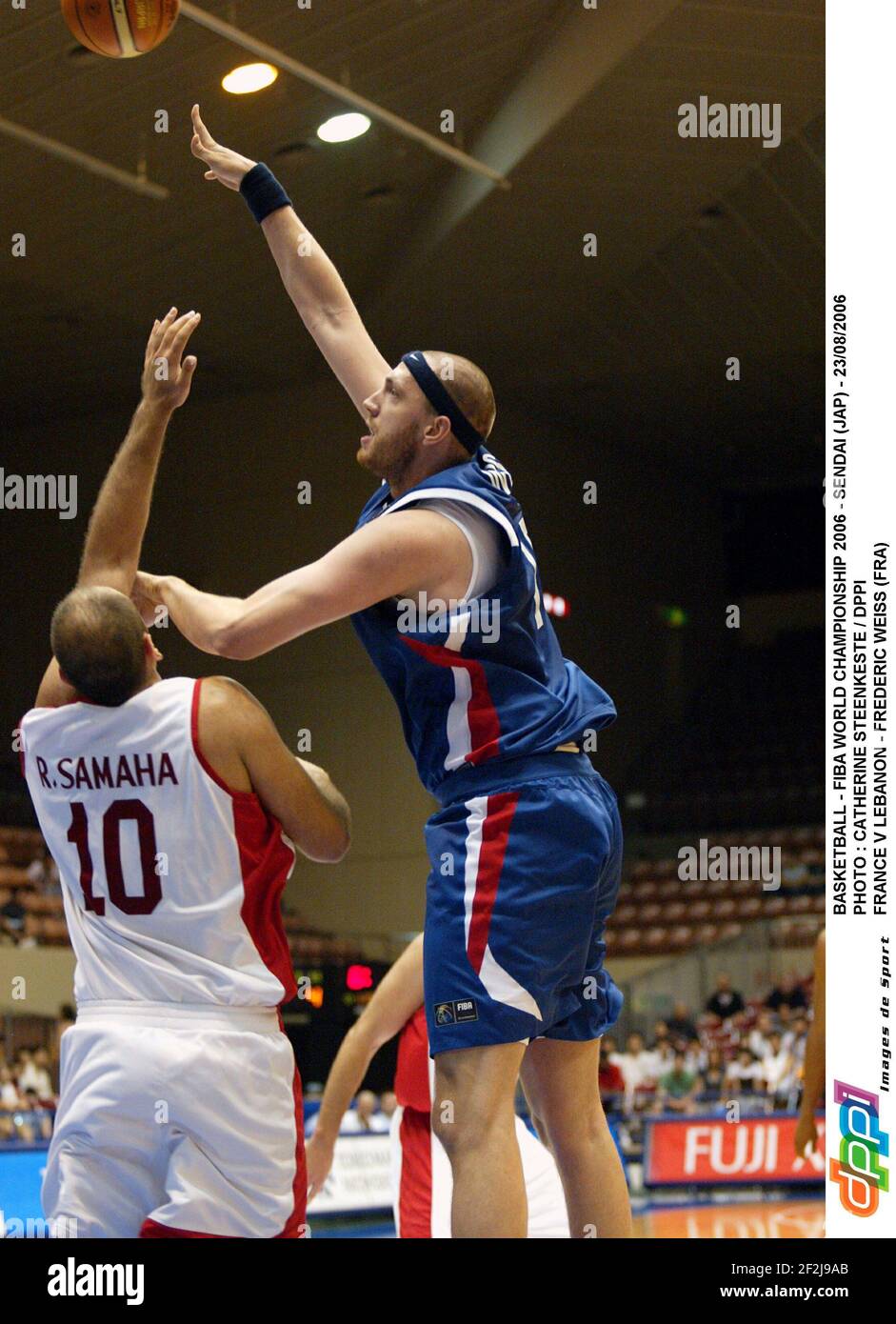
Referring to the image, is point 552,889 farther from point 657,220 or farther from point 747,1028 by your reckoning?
point 747,1028

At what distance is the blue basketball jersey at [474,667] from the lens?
323cm

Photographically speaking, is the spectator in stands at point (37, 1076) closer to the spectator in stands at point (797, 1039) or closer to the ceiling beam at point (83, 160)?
the spectator in stands at point (797, 1039)

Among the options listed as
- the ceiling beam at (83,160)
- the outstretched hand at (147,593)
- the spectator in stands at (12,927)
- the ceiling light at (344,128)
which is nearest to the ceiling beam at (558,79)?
the ceiling light at (344,128)

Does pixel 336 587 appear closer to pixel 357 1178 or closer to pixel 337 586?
pixel 337 586

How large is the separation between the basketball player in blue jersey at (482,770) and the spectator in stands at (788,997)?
1207 cm

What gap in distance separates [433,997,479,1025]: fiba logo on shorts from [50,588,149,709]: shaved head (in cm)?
93

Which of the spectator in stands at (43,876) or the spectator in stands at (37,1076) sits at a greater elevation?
the spectator in stands at (43,876)

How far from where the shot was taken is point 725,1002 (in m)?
15.1
